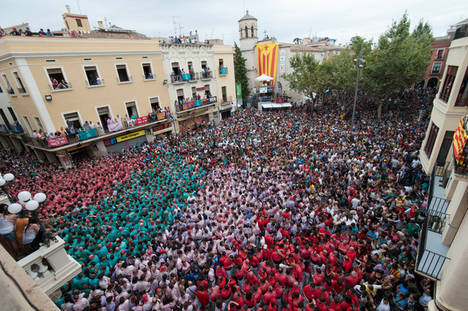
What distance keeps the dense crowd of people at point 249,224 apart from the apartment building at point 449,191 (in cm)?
66

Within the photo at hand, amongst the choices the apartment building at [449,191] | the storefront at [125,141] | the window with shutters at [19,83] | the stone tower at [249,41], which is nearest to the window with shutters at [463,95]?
the apartment building at [449,191]

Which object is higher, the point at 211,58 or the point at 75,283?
the point at 211,58

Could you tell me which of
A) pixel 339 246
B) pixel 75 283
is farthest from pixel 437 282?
pixel 75 283

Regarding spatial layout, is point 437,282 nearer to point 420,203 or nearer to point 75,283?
point 420,203

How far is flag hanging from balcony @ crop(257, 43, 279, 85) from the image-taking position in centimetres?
3253

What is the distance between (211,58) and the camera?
25.1 m

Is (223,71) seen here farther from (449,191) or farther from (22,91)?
(449,191)

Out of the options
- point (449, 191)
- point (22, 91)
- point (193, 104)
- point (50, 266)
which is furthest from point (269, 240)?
point (22, 91)

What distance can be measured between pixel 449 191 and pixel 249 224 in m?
7.05

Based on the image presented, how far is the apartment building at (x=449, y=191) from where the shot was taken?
487cm

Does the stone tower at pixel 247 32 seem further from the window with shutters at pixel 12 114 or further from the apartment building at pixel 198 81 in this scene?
the window with shutters at pixel 12 114

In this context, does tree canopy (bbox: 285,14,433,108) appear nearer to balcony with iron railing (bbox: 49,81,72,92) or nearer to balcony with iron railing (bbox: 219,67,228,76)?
balcony with iron railing (bbox: 219,67,228,76)

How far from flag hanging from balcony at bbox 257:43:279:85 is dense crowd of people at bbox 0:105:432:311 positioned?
805 inches

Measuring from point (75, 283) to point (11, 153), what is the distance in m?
19.7
